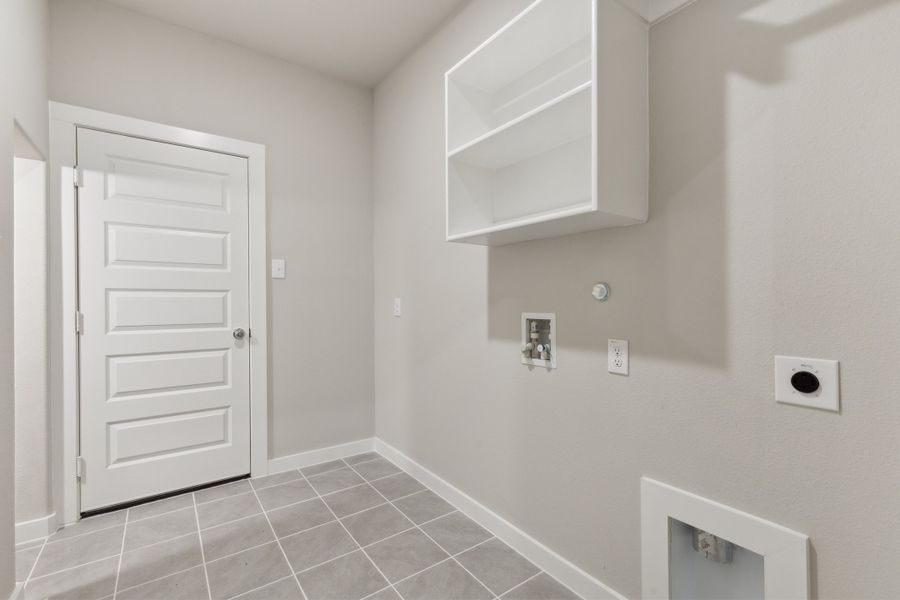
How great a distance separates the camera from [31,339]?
194 cm

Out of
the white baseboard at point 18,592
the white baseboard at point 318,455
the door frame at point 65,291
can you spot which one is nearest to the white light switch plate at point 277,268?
the door frame at point 65,291

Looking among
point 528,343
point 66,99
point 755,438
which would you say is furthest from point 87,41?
point 755,438

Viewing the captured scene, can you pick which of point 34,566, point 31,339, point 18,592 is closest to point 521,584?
point 18,592

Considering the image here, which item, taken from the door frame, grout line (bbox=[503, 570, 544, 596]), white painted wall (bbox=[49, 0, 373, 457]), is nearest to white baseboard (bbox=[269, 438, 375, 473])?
white painted wall (bbox=[49, 0, 373, 457])

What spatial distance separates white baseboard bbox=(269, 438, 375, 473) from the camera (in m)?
2.68

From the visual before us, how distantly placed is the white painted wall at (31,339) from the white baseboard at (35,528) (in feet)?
0.09

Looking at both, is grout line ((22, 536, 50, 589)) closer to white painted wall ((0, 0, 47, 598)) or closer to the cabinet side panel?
white painted wall ((0, 0, 47, 598))

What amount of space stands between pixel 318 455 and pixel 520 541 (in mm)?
1566

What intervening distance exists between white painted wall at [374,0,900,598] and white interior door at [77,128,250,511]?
1660mm

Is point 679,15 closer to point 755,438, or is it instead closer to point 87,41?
point 755,438

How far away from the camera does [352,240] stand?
9.78ft

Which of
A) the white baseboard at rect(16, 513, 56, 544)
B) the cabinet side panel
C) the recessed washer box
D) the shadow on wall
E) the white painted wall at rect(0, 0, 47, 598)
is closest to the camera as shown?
the shadow on wall

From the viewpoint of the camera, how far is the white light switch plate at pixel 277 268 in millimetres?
2662

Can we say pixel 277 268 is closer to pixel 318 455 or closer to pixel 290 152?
pixel 290 152
